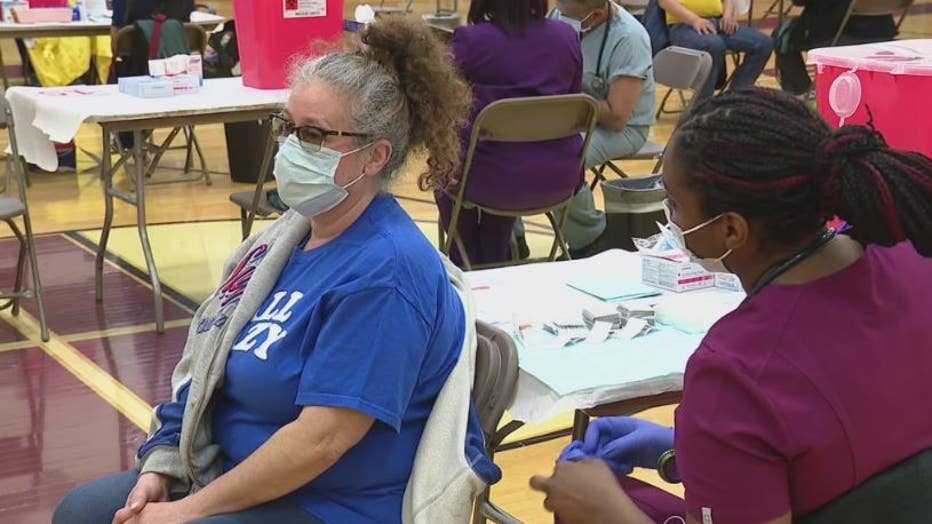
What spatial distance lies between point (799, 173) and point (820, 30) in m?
6.74

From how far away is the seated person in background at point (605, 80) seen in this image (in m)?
4.93

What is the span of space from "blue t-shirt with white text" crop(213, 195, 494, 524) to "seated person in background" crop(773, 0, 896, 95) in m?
6.12

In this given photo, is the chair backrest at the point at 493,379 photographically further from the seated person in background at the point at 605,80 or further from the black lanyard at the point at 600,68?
the black lanyard at the point at 600,68

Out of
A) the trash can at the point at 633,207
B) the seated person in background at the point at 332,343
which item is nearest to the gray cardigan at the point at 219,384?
the seated person in background at the point at 332,343

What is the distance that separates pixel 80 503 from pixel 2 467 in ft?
4.89

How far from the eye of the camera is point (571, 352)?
2.21 meters

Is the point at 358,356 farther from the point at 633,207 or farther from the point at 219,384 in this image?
the point at 633,207

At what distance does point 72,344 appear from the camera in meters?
4.49

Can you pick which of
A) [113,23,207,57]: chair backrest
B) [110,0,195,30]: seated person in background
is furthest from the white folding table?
[110,0,195,30]: seated person in background

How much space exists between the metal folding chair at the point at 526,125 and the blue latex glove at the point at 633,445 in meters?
2.31

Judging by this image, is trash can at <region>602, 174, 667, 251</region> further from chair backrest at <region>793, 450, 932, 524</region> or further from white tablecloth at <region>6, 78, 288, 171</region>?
chair backrest at <region>793, 450, 932, 524</region>

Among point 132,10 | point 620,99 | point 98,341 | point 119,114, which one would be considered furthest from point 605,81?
point 132,10

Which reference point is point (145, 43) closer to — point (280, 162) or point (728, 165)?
point (280, 162)

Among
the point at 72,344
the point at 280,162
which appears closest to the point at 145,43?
the point at 72,344
